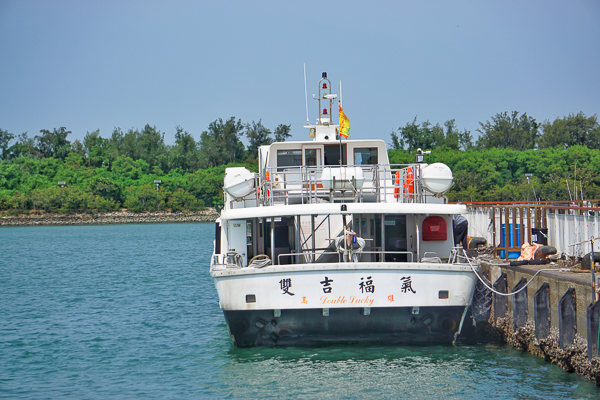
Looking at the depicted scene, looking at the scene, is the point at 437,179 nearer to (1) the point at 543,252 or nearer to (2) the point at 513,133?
(1) the point at 543,252

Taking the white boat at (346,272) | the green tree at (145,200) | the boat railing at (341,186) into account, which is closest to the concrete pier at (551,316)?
the white boat at (346,272)

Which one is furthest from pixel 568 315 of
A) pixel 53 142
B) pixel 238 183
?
pixel 53 142

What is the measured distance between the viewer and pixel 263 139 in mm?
121625

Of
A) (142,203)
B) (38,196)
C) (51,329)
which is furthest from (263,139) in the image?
(51,329)

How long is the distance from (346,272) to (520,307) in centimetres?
443

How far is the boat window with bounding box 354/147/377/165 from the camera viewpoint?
16688mm

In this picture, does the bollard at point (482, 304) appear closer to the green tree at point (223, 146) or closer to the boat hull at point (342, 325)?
the boat hull at point (342, 325)

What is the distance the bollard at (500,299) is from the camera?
14555mm

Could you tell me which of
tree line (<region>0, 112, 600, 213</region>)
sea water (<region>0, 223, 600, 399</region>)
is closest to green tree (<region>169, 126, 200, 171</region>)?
tree line (<region>0, 112, 600, 213</region>)

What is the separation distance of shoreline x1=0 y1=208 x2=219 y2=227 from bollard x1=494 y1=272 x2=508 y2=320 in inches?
3654

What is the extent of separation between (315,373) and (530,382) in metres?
4.07

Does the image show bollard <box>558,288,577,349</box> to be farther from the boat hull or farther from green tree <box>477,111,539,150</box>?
green tree <box>477,111,539,150</box>

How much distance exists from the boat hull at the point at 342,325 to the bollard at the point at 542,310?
58.8 inches

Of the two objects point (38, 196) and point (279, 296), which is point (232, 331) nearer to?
point (279, 296)
